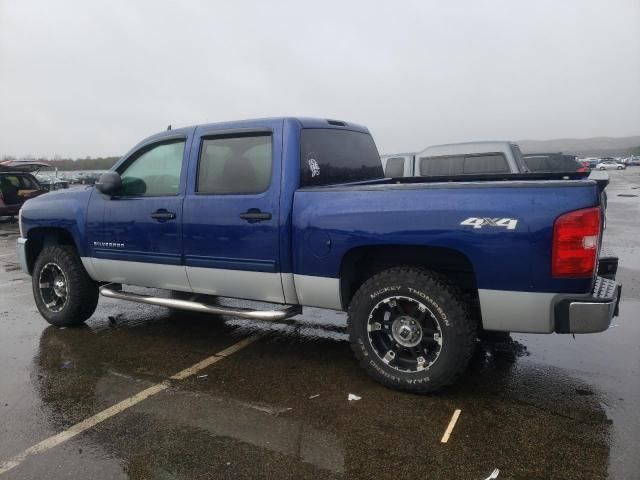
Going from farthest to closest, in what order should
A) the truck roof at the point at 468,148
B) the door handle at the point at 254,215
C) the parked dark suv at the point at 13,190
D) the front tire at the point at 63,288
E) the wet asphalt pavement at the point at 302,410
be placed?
the parked dark suv at the point at 13,190 → the truck roof at the point at 468,148 → the front tire at the point at 63,288 → the door handle at the point at 254,215 → the wet asphalt pavement at the point at 302,410

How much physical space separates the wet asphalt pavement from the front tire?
23cm

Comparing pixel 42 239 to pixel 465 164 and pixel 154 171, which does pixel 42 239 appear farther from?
pixel 465 164

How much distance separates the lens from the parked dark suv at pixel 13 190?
16016mm

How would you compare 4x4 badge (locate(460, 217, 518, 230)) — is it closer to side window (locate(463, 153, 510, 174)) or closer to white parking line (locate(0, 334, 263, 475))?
white parking line (locate(0, 334, 263, 475))

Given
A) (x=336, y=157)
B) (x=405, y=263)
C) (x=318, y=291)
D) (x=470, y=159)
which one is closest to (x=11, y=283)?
(x=336, y=157)

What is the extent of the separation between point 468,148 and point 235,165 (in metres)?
5.75

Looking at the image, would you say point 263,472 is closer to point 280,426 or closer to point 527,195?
point 280,426

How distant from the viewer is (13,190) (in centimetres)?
1622

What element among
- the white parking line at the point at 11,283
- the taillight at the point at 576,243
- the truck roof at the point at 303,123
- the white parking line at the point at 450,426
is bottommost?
the white parking line at the point at 11,283

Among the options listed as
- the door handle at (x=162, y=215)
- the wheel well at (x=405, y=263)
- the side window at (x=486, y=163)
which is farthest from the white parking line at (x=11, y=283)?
the side window at (x=486, y=163)

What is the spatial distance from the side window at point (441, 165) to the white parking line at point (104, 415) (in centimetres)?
592

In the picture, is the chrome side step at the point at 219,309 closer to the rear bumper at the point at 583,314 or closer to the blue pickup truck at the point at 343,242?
the blue pickup truck at the point at 343,242

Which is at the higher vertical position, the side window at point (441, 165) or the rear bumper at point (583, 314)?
the side window at point (441, 165)

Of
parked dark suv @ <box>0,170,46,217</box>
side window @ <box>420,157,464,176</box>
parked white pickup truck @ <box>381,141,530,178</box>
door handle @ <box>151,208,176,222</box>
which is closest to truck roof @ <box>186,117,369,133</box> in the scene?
door handle @ <box>151,208,176,222</box>
